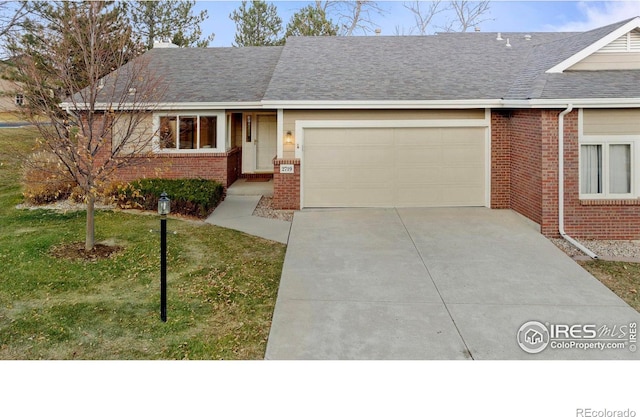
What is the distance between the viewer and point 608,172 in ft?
30.2

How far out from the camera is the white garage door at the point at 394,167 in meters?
11.4

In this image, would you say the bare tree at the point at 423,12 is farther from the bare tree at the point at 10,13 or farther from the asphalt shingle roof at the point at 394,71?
the bare tree at the point at 10,13

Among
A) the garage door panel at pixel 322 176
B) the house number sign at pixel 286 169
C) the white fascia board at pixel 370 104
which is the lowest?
the garage door panel at pixel 322 176

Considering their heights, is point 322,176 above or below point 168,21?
below

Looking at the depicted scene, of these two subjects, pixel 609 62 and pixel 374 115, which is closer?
pixel 609 62

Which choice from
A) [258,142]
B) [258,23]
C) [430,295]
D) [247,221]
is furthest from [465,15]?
[430,295]

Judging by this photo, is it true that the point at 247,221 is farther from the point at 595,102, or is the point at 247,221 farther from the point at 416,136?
the point at 595,102

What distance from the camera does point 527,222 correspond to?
32.6 feet

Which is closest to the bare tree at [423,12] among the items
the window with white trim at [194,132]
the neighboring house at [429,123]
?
the neighboring house at [429,123]

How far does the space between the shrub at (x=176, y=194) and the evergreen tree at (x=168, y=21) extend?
1396 centimetres

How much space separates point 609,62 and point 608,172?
2.44m

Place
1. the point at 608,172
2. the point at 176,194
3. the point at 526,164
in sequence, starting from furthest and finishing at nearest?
the point at 176,194 → the point at 526,164 → the point at 608,172

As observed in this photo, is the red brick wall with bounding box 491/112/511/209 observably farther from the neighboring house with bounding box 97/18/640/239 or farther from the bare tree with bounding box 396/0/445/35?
the bare tree with bounding box 396/0/445/35

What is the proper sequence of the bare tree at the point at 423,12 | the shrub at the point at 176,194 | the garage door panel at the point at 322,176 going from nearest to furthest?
the shrub at the point at 176,194, the garage door panel at the point at 322,176, the bare tree at the point at 423,12
